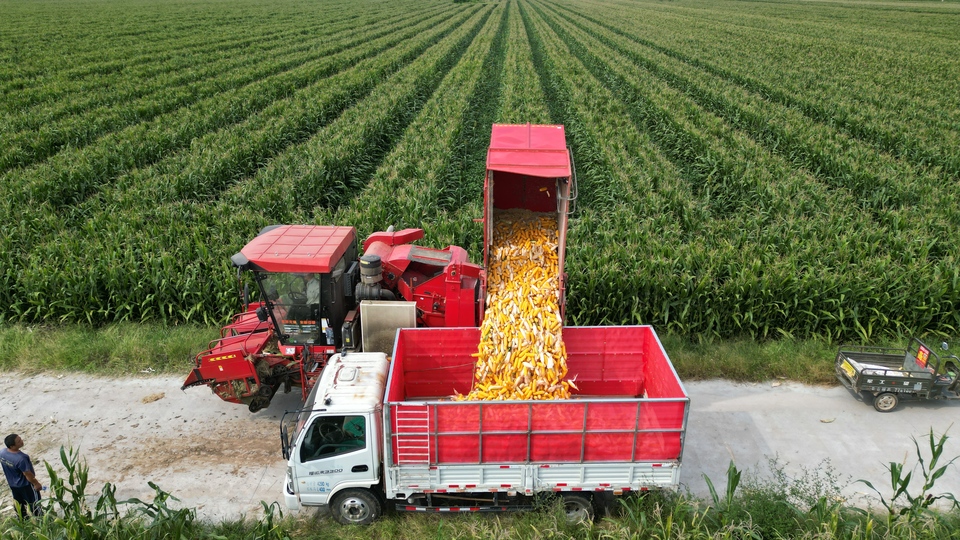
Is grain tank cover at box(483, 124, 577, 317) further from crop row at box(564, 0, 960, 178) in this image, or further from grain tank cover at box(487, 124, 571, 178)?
crop row at box(564, 0, 960, 178)

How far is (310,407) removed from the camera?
743 centimetres

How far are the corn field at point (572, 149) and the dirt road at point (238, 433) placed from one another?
69.5 inches

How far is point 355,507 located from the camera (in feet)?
24.9

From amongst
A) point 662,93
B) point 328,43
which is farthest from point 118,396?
point 328,43

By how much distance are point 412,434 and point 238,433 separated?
375 centimetres

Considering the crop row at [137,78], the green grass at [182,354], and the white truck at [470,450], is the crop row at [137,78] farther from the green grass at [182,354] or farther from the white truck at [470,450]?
the white truck at [470,450]

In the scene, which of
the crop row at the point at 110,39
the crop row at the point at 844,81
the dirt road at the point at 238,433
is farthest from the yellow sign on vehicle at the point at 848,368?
the crop row at the point at 110,39

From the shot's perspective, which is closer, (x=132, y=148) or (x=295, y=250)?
(x=295, y=250)

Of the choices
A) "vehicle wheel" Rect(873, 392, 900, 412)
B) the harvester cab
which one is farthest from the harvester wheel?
"vehicle wheel" Rect(873, 392, 900, 412)

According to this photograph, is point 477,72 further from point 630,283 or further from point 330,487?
point 330,487

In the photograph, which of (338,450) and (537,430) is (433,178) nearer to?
(338,450)

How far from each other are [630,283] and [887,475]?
4813mm

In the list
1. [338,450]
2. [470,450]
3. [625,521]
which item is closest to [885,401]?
[625,521]

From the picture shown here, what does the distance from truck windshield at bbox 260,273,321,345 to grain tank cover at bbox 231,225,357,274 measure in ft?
0.75
